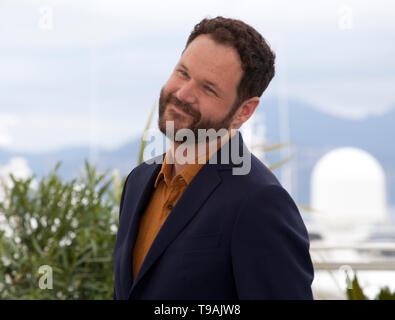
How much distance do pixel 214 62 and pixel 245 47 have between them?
0.05m

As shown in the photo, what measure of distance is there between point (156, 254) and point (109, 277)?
1.31m

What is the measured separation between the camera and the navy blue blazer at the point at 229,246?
74cm

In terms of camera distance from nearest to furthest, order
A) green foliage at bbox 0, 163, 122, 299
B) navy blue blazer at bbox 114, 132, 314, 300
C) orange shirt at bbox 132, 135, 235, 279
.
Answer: navy blue blazer at bbox 114, 132, 314, 300 < orange shirt at bbox 132, 135, 235, 279 < green foliage at bbox 0, 163, 122, 299

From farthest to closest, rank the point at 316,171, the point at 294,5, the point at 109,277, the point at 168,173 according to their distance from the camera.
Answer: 1. the point at 294,5
2. the point at 316,171
3. the point at 109,277
4. the point at 168,173

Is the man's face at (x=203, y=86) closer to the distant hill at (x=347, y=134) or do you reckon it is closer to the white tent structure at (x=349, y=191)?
the white tent structure at (x=349, y=191)

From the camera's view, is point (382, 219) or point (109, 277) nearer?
point (109, 277)

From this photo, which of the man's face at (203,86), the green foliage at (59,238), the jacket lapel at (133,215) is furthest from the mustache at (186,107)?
the green foliage at (59,238)

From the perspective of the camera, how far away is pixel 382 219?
4.70m

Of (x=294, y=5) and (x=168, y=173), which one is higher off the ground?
(x=294, y=5)

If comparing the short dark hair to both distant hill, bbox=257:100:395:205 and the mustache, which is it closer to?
the mustache

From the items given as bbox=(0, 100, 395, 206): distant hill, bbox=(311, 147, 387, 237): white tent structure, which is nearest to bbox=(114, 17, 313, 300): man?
bbox=(311, 147, 387, 237): white tent structure

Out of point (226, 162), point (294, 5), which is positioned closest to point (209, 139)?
point (226, 162)

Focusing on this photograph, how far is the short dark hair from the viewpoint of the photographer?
801mm

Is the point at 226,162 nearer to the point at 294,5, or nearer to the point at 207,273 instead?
the point at 207,273
